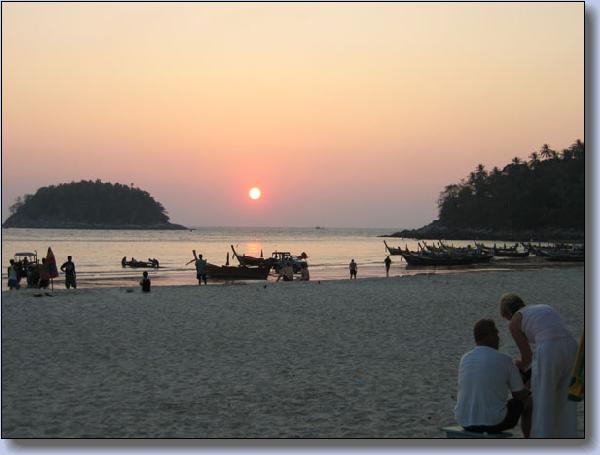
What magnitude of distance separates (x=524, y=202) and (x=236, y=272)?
13189 cm

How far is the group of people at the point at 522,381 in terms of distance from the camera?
5.93m

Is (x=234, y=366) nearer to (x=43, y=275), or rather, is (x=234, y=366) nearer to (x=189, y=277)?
(x=43, y=275)

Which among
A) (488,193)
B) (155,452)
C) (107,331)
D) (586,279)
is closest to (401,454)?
(155,452)

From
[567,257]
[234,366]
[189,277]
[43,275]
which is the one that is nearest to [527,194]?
[567,257]

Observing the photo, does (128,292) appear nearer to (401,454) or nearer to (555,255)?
(401,454)

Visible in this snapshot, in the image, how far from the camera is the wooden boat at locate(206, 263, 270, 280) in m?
42.6

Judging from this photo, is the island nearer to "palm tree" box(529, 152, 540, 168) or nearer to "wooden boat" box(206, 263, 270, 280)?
"palm tree" box(529, 152, 540, 168)

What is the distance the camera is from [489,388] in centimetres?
605

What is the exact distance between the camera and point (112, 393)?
9.36 m

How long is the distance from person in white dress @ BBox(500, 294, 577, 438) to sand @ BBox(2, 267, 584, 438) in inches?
62.8

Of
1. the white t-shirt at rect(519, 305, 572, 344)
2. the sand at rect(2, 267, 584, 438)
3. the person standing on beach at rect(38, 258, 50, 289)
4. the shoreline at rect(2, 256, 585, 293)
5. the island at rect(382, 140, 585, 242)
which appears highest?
the island at rect(382, 140, 585, 242)

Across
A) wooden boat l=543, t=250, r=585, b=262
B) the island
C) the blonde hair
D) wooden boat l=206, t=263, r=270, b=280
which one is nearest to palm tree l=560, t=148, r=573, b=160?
the island

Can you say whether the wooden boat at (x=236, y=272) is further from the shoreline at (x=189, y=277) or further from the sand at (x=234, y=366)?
the sand at (x=234, y=366)

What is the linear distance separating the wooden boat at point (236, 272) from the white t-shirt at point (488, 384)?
1442 inches
